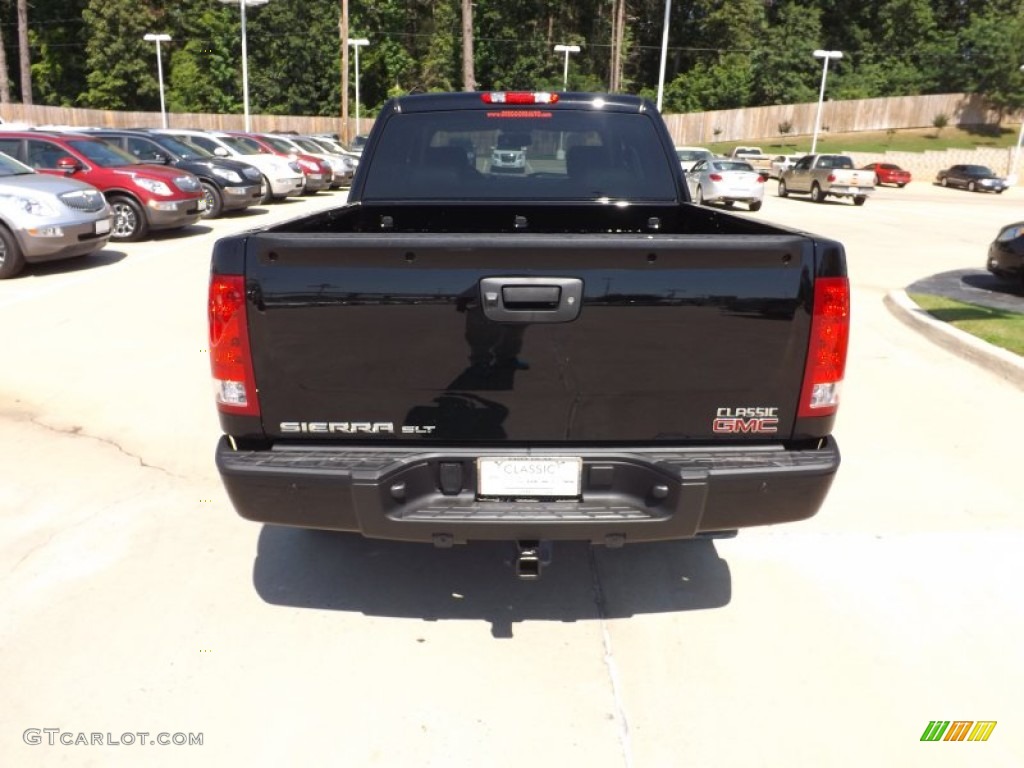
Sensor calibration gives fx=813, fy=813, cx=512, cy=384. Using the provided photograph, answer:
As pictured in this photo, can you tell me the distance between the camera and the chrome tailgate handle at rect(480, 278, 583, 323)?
8.58 ft

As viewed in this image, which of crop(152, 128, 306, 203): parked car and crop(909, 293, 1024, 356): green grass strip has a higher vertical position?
crop(152, 128, 306, 203): parked car

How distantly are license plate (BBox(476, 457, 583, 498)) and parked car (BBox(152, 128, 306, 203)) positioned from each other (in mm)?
17877

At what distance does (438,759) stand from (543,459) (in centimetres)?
101

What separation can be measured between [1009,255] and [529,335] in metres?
9.87

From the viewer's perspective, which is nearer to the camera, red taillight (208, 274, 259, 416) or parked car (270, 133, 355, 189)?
red taillight (208, 274, 259, 416)

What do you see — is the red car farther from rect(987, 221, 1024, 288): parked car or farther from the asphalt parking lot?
the asphalt parking lot

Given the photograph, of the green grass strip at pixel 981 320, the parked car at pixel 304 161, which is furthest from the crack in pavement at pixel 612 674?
the parked car at pixel 304 161

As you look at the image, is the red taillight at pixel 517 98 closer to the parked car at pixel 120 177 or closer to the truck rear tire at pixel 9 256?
the truck rear tire at pixel 9 256

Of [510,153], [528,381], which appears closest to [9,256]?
[510,153]

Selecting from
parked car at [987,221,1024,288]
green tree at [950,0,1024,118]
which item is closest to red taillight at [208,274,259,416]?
parked car at [987,221,1024,288]

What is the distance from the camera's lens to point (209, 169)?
16.7 metres

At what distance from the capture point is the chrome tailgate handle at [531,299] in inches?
103

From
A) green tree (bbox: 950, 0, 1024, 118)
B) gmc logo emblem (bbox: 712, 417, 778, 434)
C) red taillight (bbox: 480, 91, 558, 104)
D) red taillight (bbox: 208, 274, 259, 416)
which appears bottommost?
gmc logo emblem (bbox: 712, 417, 778, 434)

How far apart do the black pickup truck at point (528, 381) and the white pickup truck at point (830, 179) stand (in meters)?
27.0
